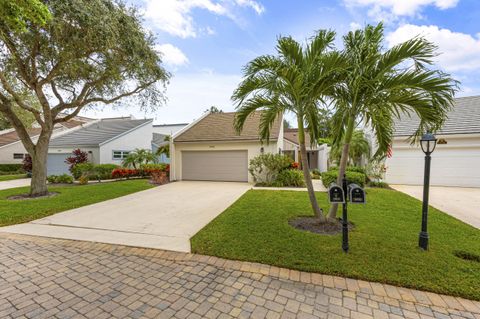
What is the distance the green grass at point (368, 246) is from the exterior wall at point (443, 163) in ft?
19.1

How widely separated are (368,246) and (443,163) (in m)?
10.7

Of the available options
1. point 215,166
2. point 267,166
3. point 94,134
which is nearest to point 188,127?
point 215,166

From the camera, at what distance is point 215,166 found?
43.9ft

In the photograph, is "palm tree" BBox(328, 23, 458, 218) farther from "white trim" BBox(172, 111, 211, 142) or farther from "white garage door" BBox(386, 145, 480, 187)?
"white trim" BBox(172, 111, 211, 142)

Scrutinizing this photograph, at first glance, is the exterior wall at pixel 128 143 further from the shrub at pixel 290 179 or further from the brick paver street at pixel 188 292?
the brick paver street at pixel 188 292

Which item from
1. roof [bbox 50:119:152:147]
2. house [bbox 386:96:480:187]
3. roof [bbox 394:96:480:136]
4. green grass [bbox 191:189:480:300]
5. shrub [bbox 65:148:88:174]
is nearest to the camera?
green grass [bbox 191:189:480:300]

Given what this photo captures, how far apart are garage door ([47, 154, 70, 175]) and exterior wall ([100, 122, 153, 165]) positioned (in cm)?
321

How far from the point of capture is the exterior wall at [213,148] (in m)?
12.5

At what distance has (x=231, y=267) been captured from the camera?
334 cm

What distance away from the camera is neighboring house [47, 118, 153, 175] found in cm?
1614

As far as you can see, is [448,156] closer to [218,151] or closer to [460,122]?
[460,122]

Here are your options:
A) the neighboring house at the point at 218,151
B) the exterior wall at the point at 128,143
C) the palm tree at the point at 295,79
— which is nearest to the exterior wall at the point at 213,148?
the neighboring house at the point at 218,151

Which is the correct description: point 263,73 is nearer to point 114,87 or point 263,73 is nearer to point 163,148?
point 114,87

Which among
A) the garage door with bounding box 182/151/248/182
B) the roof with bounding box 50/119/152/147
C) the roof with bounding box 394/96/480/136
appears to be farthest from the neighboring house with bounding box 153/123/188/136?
the roof with bounding box 394/96/480/136
